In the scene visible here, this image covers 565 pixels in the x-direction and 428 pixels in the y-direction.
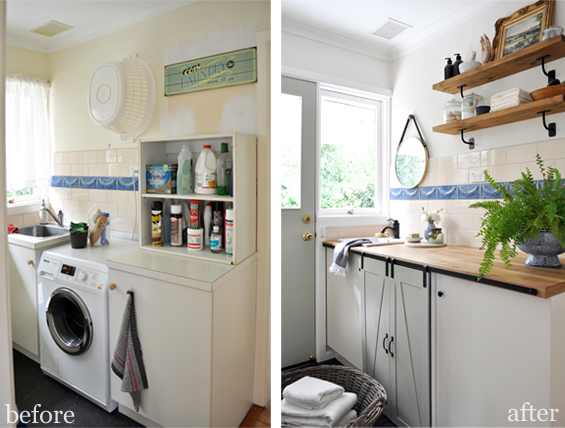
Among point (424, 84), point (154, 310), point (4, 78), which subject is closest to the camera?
point (4, 78)

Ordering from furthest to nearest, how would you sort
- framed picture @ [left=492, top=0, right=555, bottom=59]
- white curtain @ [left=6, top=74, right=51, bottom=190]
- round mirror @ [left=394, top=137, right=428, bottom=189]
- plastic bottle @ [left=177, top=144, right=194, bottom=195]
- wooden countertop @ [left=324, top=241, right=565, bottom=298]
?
round mirror @ [left=394, top=137, right=428, bottom=189] < framed picture @ [left=492, top=0, right=555, bottom=59] < wooden countertop @ [left=324, top=241, right=565, bottom=298] < plastic bottle @ [left=177, top=144, right=194, bottom=195] < white curtain @ [left=6, top=74, right=51, bottom=190]

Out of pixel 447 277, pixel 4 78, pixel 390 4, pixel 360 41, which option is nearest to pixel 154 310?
pixel 4 78

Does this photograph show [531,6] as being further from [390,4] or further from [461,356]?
[461,356]

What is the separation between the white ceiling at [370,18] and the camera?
1479mm

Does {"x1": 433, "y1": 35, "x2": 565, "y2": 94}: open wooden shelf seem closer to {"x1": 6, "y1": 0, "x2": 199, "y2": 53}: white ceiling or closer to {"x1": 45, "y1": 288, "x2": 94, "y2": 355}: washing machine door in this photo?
{"x1": 6, "y1": 0, "x2": 199, "y2": 53}: white ceiling

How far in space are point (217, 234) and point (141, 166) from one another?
17 cm

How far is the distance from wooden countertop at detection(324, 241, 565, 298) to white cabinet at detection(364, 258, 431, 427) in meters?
0.06

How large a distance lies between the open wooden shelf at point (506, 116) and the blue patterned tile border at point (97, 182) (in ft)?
4.45

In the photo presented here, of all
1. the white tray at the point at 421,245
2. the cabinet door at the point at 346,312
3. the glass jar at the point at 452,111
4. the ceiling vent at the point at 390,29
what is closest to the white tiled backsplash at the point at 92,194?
the cabinet door at the point at 346,312

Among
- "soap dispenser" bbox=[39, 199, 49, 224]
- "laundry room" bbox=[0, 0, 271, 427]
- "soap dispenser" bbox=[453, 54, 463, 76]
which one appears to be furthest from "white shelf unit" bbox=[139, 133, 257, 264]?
"soap dispenser" bbox=[453, 54, 463, 76]

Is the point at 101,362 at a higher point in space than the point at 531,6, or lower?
lower

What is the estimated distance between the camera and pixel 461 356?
3.68 ft

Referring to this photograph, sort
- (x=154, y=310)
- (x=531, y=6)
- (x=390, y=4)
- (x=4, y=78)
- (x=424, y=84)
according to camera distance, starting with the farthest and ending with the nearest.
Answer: (x=424, y=84) → (x=390, y=4) → (x=531, y=6) → (x=154, y=310) → (x=4, y=78)

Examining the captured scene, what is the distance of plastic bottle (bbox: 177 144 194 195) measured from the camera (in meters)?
0.44
